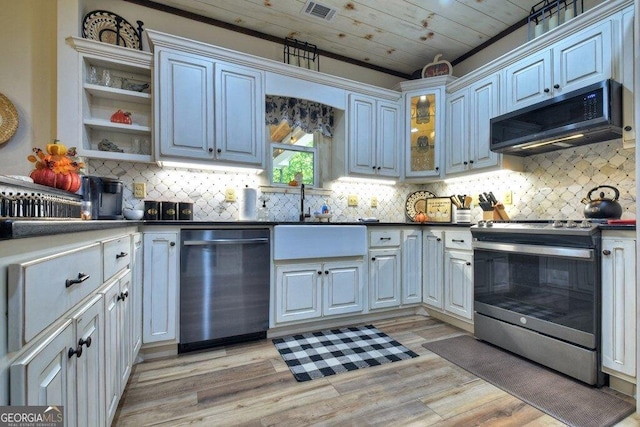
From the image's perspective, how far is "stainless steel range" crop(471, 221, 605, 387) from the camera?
1.65m

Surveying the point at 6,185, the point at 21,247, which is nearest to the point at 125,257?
the point at 6,185

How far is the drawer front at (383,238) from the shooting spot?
2641mm

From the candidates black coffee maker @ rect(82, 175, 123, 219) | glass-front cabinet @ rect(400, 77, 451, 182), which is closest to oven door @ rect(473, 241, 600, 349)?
glass-front cabinet @ rect(400, 77, 451, 182)

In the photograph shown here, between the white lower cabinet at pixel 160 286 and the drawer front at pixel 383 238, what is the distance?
159 centimetres

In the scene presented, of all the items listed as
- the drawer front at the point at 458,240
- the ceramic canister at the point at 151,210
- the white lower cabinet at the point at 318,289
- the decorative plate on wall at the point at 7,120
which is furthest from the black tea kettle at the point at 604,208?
the decorative plate on wall at the point at 7,120

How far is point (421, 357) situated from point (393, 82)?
10.1 feet

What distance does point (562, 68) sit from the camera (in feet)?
6.98

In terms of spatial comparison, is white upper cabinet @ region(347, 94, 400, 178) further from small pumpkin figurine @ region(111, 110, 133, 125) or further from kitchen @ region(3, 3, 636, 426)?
small pumpkin figurine @ region(111, 110, 133, 125)

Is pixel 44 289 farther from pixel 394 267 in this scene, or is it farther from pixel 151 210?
pixel 394 267

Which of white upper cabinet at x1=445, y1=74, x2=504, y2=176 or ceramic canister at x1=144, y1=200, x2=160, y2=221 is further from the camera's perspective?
white upper cabinet at x1=445, y1=74, x2=504, y2=176

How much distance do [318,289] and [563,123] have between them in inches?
84.6

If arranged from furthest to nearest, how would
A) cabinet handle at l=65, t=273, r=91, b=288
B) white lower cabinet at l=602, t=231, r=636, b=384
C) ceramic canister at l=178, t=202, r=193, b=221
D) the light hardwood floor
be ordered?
1. ceramic canister at l=178, t=202, r=193, b=221
2. white lower cabinet at l=602, t=231, r=636, b=384
3. the light hardwood floor
4. cabinet handle at l=65, t=273, r=91, b=288

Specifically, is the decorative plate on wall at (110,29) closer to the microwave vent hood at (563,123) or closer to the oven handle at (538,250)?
the microwave vent hood at (563,123)

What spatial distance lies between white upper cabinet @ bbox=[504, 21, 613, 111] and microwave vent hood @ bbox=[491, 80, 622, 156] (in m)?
0.15
